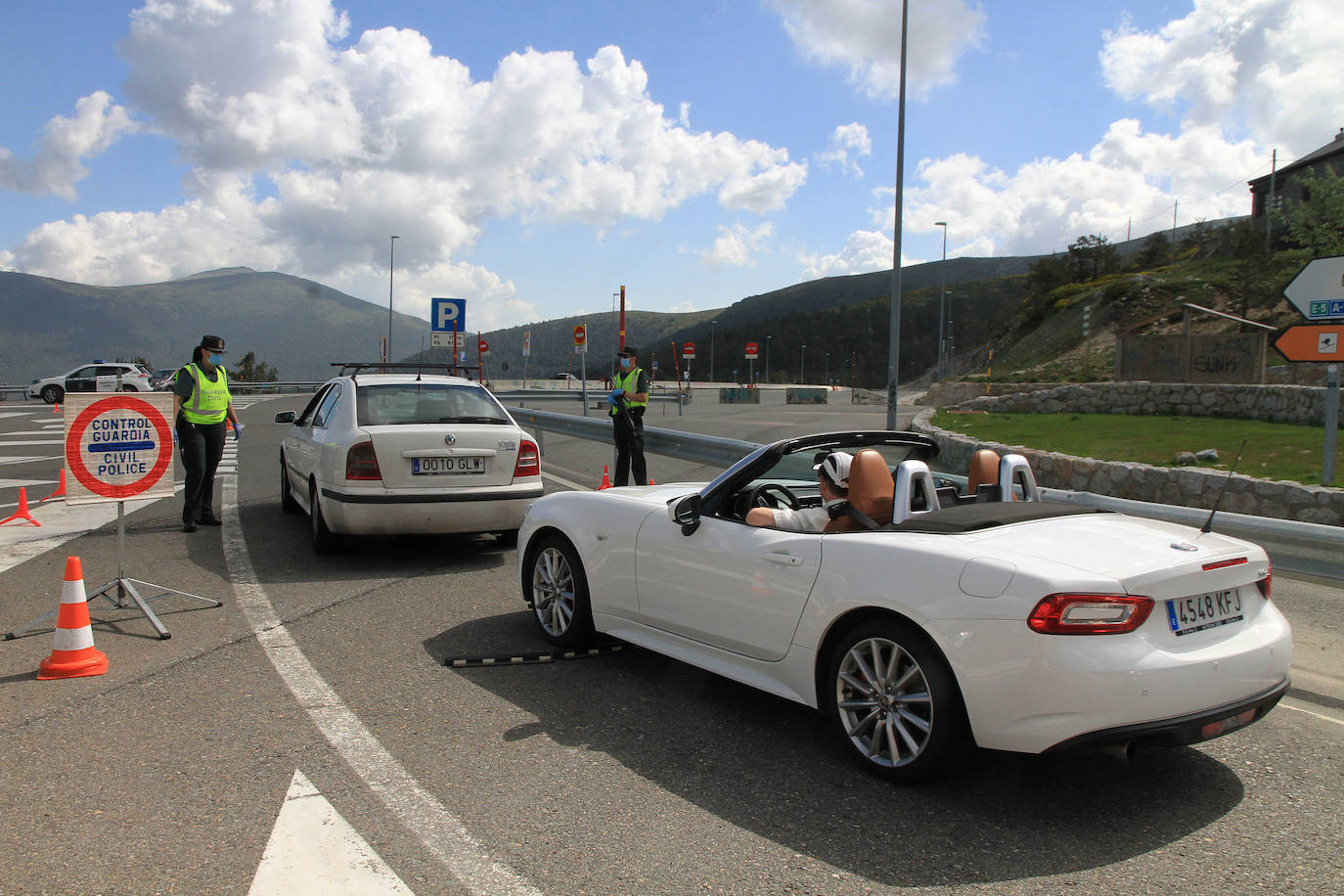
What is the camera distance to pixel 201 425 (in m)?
9.20

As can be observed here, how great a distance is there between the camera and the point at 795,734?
13.4 feet

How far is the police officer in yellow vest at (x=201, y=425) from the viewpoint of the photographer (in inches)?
357

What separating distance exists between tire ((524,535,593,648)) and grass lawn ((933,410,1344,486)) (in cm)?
958

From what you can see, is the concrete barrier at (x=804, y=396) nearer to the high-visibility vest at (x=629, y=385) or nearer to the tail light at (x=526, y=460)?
the high-visibility vest at (x=629, y=385)

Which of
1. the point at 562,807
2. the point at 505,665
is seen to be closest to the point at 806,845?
the point at 562,807

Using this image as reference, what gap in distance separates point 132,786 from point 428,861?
4.45 ft

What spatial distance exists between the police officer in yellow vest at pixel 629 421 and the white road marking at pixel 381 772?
5717mm

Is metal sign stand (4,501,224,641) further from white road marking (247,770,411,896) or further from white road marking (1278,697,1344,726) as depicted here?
white road marking (1278,697,1344,726)

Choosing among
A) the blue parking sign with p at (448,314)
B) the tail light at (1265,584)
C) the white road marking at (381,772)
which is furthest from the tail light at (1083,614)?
the blue parking sign with p at (448,314)

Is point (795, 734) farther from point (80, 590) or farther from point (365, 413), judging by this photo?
point (365, 413)

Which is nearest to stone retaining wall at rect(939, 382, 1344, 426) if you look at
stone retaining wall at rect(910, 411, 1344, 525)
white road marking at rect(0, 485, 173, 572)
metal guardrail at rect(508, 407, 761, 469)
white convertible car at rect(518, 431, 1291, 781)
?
stone retaining wall at rect(910, 411, 1344, 525)

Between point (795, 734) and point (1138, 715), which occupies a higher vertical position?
point (1138, 715)

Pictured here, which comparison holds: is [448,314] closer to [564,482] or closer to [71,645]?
[564,482]

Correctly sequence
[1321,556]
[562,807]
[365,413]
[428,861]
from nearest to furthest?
[428,861] < [562,807] < [1321,556] < [365,413]
